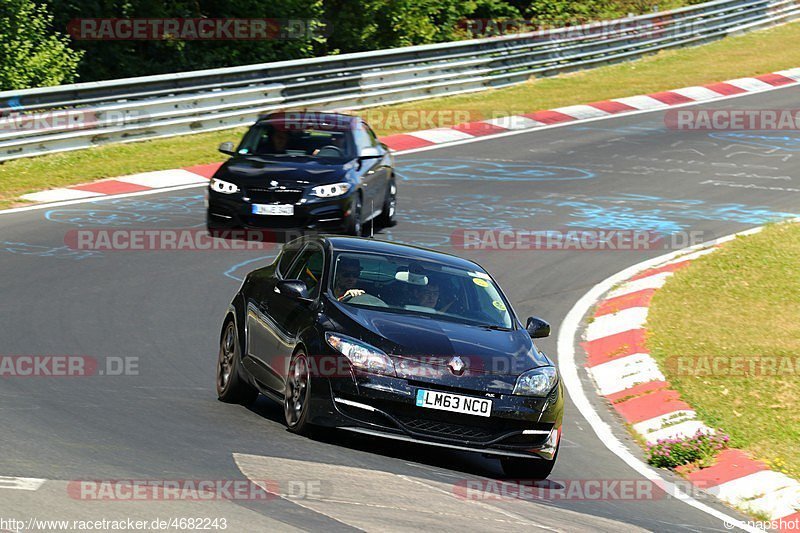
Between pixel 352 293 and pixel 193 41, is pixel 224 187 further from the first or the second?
pixel 193 41

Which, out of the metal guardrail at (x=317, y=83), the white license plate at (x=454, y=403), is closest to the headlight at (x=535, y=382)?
the white license plate at (x=454, y=403)

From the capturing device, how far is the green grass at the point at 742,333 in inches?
412

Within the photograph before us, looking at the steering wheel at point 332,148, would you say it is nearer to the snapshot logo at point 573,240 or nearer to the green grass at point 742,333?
the snapshot logo at point 573,240

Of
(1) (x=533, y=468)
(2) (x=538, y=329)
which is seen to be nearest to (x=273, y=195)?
(2) (x=538, y=329)

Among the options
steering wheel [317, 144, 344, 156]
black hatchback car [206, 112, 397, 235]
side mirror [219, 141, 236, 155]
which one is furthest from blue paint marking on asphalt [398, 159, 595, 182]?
side mirror [219, 141, 236, 155]

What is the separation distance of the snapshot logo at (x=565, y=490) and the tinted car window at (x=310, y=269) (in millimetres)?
2015

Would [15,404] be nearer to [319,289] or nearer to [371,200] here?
[319,289]

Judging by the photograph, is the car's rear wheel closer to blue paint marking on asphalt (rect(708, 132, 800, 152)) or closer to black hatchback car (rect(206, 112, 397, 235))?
black hatchback car (rect(206, 112, 397, 235))

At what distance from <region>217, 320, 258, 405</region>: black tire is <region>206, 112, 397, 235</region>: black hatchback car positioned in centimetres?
612

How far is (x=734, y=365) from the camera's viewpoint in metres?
12.1

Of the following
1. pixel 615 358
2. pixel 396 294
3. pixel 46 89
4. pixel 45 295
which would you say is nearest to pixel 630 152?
pixel 46 89

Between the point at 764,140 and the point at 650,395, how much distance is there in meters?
16.5

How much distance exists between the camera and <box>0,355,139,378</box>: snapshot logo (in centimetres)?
1034

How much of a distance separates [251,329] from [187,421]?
110 cm
